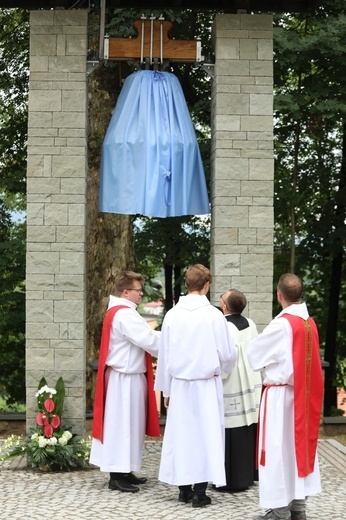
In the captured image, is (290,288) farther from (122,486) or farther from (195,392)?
(122,486)

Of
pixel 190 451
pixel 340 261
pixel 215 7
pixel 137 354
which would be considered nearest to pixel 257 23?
pixel 215 7

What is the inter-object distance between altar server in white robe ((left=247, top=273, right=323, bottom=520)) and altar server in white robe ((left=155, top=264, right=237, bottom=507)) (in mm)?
594

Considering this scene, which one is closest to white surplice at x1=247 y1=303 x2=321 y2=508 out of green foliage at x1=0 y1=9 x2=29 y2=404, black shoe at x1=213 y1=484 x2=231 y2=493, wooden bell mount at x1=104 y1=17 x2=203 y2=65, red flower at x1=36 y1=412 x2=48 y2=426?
black shoe at x1=213 y1=484 x2=231 y2=493

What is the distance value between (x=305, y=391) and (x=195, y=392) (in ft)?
3.16

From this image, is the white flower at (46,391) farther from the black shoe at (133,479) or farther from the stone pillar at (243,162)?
the stone pillar at (243,162)

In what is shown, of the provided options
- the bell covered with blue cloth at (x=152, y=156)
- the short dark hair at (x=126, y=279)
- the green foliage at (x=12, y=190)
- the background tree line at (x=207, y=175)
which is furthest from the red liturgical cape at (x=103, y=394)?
the green foliage at (x=12, y=190)

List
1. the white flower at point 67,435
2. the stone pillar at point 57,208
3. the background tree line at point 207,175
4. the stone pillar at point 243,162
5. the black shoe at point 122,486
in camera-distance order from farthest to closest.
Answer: the background tree line at point 207,175
the stone pillar at point 243,162
the stone pillar at point 57,208
the white flower at point 67,435
the black shoe at point 122,486

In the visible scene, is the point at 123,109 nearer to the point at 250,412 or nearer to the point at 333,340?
the point at 250,412

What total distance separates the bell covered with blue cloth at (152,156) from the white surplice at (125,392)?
1.38 metres

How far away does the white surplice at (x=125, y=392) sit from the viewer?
294 inches

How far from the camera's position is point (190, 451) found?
7.06m

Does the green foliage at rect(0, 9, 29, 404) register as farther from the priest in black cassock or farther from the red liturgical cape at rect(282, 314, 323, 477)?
the red liturgical cape at rect(282, 314, 323, 477)

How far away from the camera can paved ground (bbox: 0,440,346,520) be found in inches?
262

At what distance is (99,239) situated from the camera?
13031 millimetres
